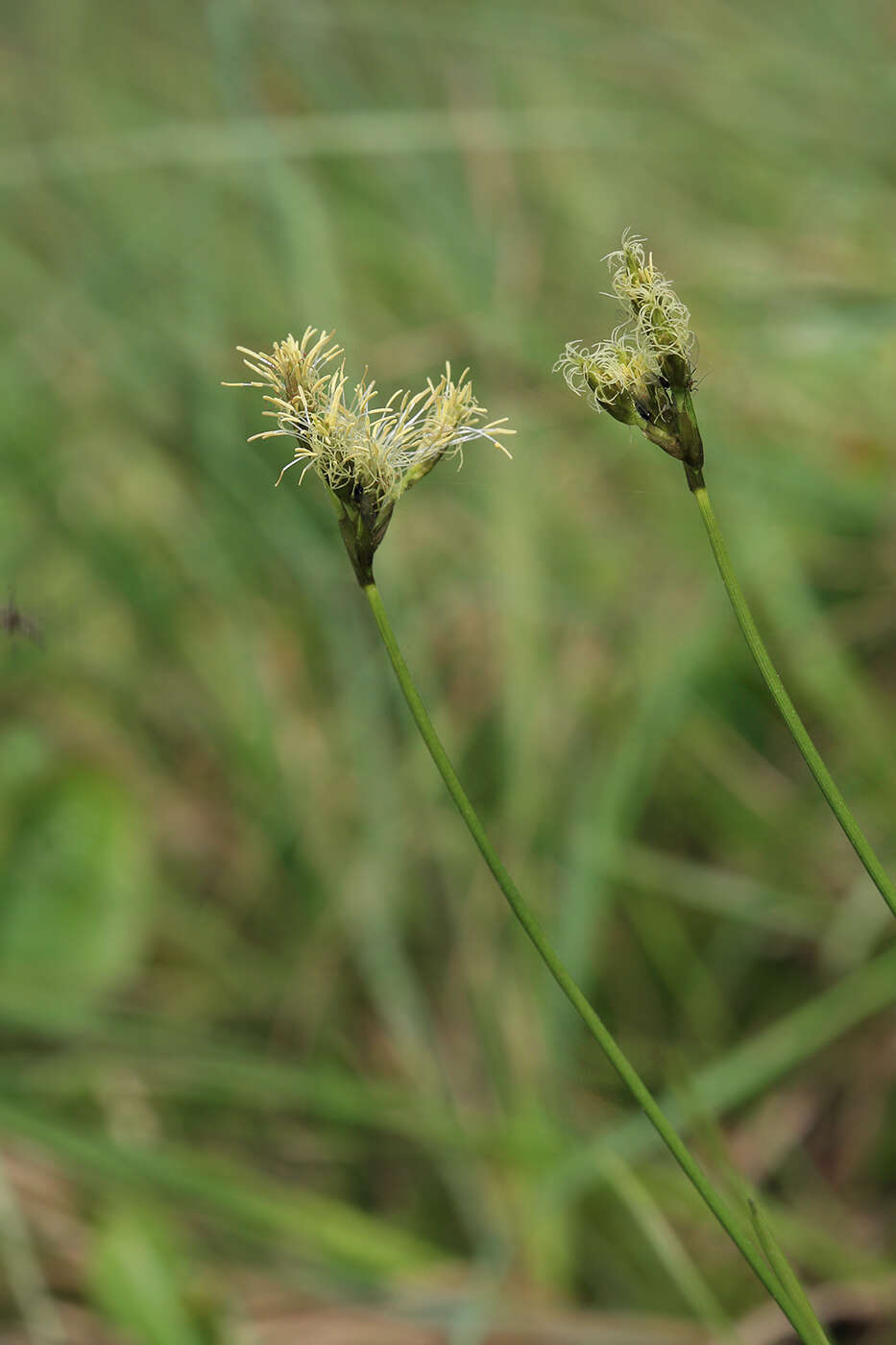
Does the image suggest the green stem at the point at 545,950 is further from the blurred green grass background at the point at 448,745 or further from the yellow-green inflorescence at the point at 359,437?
the blurred green grass background at the point at 448,745

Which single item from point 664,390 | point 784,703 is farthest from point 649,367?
point 784,703

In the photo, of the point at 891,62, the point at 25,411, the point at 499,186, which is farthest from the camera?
the point at 499,186

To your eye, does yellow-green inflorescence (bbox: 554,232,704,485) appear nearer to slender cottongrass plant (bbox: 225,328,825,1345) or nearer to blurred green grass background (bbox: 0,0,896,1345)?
slender cottongrass plant (bbox: 225,328,825,1345)

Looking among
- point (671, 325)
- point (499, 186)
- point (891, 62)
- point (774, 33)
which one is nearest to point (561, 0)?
point (774, 33)

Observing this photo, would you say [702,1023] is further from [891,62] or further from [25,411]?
[891,62]

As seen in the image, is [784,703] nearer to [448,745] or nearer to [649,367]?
[649,367]

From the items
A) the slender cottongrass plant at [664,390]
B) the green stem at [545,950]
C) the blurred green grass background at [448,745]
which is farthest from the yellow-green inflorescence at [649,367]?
the blurred green grass background at [448,745]
